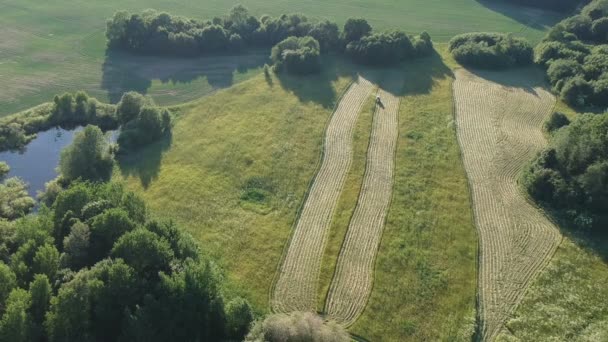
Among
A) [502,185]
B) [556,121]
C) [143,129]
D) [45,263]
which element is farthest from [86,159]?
[556,121]

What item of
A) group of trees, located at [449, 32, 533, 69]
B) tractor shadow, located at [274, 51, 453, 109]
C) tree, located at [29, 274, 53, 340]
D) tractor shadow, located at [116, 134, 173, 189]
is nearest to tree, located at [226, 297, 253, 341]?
tree, located at [29, 274, 53, 340]

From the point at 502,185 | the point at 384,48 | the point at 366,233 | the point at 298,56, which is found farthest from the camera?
the point at 384,48

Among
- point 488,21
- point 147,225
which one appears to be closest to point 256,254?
point 147,225

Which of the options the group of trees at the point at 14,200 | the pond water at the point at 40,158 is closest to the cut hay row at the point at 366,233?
the group of trees at the point at 14,200

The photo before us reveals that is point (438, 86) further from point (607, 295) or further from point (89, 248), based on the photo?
point (89, 248)

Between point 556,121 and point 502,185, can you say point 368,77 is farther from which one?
point 502,185

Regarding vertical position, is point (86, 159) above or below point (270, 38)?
below
